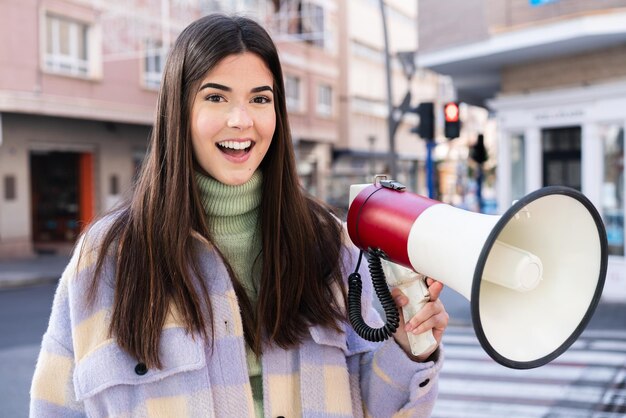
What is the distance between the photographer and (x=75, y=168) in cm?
1959

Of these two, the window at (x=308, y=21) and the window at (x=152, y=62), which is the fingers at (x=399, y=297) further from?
the window at (x=308, y=21)

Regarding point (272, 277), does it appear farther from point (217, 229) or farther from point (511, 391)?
point (511, 391)

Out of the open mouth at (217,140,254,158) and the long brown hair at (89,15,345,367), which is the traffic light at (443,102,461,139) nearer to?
the long brown hair at (89,15,345,367)

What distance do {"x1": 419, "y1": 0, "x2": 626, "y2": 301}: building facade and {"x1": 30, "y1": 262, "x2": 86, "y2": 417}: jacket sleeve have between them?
9327mm

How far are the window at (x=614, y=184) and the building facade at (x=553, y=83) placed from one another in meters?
0.02

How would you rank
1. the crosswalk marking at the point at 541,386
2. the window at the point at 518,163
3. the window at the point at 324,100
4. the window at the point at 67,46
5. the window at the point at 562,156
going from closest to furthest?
the crosswalk marking at the point at 541,386 → the window at the point at 562,156 → the window at the point at 518,163 → the window at the point at 67,46 → the window at the point at 324,100

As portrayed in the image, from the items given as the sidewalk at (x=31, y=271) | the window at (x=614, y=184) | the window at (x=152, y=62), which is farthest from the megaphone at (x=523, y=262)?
the window at (x=152, y=62)

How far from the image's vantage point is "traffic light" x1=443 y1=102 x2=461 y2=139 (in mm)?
9914

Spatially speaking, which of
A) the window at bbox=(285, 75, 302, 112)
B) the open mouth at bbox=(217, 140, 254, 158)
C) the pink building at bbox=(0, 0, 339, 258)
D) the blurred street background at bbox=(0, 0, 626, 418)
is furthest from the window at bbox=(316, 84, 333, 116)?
the open mouth at bbox=(217, 140, 254, 158)

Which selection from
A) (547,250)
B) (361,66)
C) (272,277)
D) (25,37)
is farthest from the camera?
(361,66)

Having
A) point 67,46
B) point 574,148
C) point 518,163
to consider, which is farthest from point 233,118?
point 67,46

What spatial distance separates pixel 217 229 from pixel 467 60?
1074cm

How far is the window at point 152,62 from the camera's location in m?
19.5

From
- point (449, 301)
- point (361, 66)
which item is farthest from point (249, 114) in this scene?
point (361, 66)
